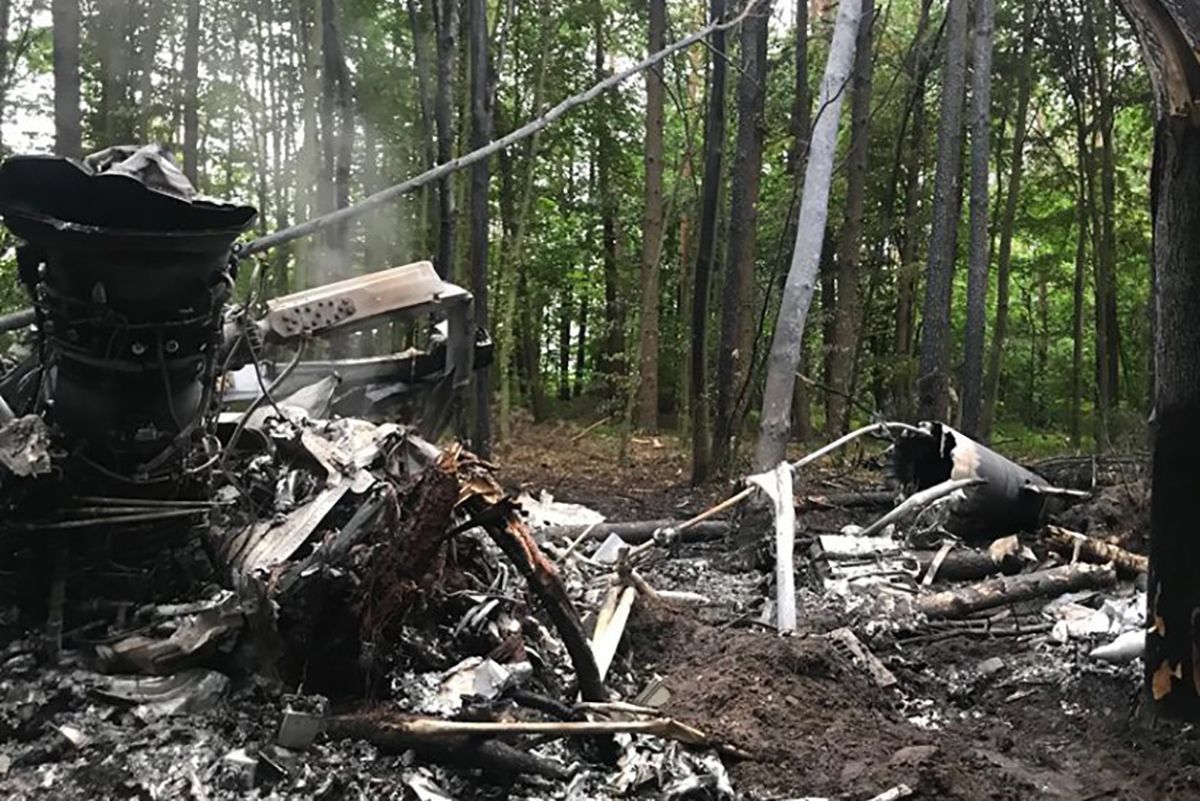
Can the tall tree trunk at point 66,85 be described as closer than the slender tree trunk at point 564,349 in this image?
Yes

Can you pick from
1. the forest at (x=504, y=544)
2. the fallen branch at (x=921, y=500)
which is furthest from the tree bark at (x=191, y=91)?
the fallen branch at (x=921, y=500)

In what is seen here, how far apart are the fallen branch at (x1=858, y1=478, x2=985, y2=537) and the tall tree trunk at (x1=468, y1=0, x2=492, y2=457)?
4094 mm

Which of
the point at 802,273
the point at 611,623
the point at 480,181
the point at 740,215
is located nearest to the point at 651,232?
the point at 740,215

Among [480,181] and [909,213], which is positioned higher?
[909,213]

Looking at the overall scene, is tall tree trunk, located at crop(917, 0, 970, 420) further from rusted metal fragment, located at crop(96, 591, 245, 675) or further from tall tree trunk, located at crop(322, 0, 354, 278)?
rusted metal fragment, located at crop(96, 591, 245, 675)

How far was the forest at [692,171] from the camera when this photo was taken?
11062 millimetres

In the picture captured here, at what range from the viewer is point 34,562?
12.6 ft

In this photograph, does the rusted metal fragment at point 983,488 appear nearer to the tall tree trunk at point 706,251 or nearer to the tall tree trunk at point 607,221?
the tall tree trunk at point 706,251

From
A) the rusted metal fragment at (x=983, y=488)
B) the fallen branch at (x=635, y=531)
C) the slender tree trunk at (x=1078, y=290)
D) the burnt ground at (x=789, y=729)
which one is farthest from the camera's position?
the slender tree trunk at (x=1078, y=290)

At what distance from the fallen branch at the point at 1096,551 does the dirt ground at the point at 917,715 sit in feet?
4.46

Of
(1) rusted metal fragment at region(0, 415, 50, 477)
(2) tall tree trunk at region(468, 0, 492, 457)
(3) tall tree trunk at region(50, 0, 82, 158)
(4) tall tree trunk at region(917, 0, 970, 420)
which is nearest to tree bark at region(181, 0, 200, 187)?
(2) tall tree trunk at region(468, 0, 492, 457)

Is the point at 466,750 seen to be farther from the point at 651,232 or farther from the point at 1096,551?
the point at 651,232

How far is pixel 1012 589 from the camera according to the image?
5809 mm

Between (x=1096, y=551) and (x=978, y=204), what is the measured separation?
5094 mm
